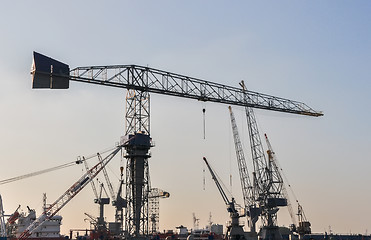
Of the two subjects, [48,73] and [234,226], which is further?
[234,226]

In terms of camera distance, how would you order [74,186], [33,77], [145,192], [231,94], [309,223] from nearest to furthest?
[33,77] → [145,192] → [74,186] → [231,94] → [309,223]

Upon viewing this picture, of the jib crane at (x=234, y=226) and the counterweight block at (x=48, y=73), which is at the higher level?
the counterweight block at (x=48, y=73)

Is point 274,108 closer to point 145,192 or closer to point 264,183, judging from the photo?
point 264,183

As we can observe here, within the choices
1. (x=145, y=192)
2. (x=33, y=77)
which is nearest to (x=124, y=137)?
(x=145, y=192)

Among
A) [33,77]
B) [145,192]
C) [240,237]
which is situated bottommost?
[240,237]

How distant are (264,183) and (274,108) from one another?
31828mm

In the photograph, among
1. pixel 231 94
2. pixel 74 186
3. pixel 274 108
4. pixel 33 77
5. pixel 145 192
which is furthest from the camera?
pixel 274 108

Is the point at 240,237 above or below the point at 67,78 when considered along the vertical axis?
below

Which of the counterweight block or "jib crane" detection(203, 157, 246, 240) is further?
"jib crane" detection(203, 157, 246, 240)

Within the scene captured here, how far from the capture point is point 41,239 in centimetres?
14150

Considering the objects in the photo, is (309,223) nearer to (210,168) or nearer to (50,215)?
(210,168)

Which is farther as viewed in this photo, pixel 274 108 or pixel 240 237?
pixel 274 108

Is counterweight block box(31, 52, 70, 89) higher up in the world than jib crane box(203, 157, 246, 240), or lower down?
higher up

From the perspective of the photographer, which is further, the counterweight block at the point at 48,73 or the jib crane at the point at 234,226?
the jib crane at the point at 234,226
